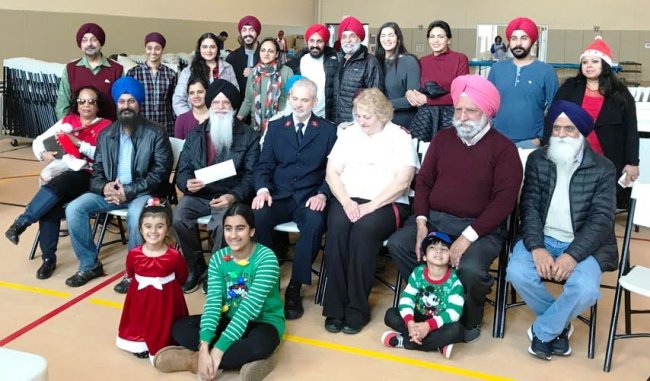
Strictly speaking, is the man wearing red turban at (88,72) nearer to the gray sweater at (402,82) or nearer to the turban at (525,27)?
the gray sweater at (402,82)

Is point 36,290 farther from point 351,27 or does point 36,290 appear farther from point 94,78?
point 351,27

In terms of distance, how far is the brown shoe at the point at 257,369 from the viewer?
2.77 meters

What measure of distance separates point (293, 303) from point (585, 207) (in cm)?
160

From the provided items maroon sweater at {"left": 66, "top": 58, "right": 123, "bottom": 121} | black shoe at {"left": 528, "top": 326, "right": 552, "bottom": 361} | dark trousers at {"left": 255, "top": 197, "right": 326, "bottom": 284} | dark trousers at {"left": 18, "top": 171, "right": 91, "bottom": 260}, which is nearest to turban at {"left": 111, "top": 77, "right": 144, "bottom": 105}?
dark trousers at {"left": 18, "top": 171, "right": 91, "bottom": 260}

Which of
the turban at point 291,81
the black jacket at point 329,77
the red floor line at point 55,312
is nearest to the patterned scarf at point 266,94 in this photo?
the turban at point 291,81

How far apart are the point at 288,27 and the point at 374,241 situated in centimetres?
1369

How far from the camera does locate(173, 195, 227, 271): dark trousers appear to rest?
3830 mm

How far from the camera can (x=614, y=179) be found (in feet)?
10.3

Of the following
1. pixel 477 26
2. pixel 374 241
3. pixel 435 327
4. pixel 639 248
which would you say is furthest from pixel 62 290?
pixel 477 26

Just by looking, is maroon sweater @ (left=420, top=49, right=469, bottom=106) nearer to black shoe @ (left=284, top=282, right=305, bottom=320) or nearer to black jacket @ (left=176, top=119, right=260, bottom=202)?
black jacket @ (left=176, top=119, right=260, bottom=202)

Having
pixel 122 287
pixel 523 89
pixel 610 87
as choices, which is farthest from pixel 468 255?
pixel 122 287

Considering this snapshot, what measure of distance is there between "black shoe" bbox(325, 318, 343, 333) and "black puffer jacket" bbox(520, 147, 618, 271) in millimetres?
1033

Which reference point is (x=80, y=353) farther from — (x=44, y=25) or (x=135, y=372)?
(x=44, y=25)

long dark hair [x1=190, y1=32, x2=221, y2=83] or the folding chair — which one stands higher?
long dark hair [x1=190, y1=32, x2=221, y2=83]
